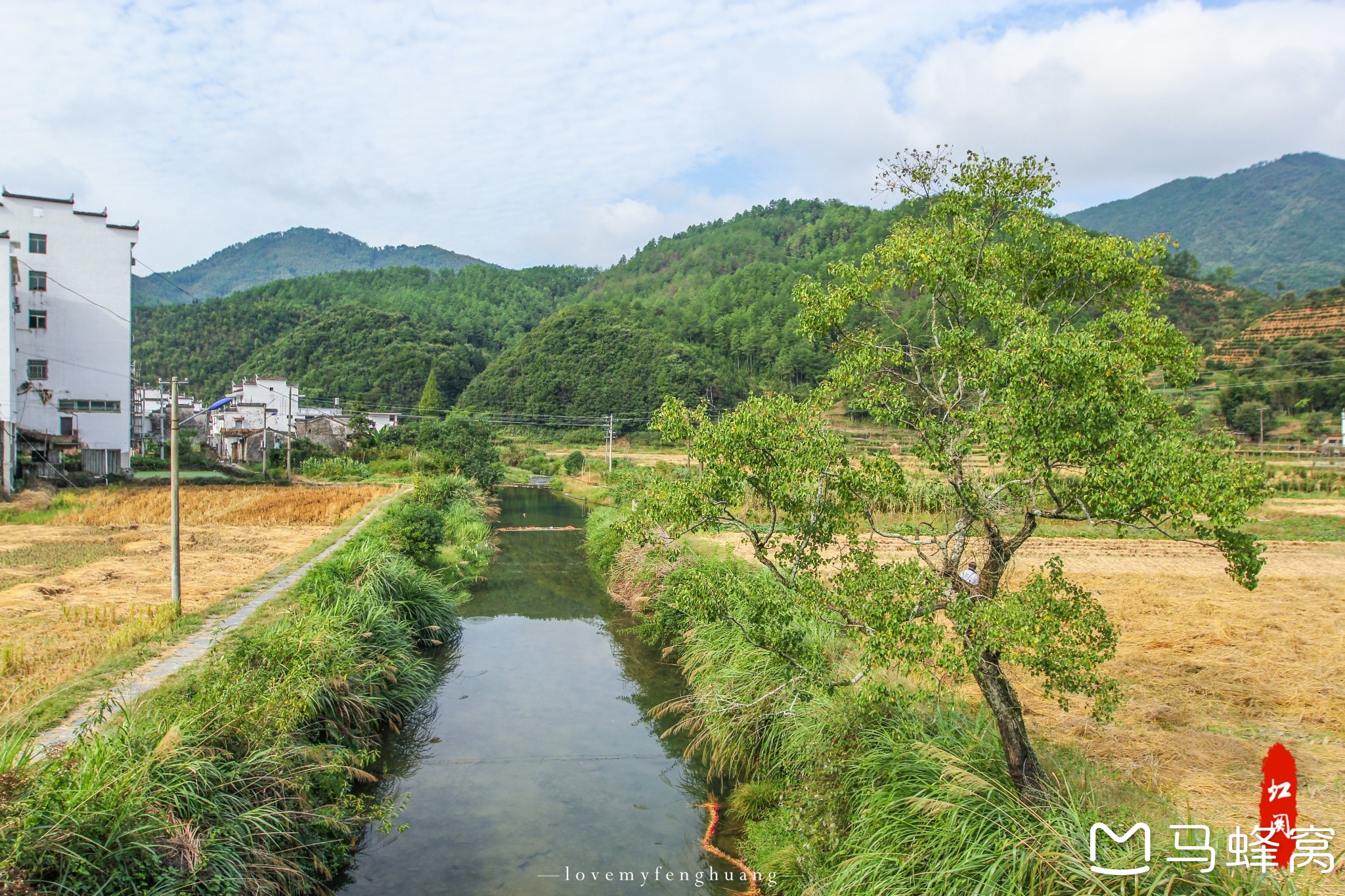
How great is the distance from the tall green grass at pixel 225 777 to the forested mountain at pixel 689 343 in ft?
190

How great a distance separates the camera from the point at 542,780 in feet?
36.2

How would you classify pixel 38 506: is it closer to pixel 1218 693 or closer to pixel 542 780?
pixel 542 780

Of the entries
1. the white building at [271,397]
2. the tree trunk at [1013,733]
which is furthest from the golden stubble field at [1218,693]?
the white building at [271,397]

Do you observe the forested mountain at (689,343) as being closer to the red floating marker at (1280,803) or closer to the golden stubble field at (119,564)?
the golden stubble field at (119,564)

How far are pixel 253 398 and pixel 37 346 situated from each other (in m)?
28.8

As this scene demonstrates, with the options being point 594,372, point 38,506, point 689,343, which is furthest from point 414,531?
point 689,343

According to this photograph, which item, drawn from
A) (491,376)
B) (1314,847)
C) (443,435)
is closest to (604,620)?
(1314,847)

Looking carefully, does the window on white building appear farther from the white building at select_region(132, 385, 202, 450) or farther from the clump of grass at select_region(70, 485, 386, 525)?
the white building at select_region(132, 385, 202, 450)

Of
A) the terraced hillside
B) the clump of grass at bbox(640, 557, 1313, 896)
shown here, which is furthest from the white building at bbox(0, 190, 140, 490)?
the terraced hillside

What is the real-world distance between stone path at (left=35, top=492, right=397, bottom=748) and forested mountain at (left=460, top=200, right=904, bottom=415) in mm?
55829

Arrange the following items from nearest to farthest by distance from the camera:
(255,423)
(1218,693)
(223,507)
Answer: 1. (1218,693)
2. (223,507)
3. (255,423)

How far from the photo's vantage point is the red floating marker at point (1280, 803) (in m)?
5.64

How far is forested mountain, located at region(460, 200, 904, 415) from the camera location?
3273 inches

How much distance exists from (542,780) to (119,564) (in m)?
13.2
